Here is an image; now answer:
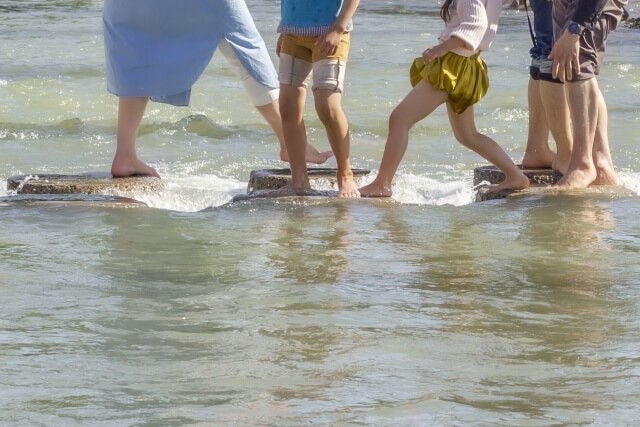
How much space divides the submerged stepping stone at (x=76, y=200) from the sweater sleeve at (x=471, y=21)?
170 centimetres

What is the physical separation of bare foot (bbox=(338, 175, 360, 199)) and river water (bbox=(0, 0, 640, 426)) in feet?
0.47

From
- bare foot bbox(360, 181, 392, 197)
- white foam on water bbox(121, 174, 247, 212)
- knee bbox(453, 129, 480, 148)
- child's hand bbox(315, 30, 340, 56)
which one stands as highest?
child's hand bbox(315, 30, 340, 56)

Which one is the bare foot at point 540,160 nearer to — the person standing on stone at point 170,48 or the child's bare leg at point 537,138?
the child's bare leg at point 537,138

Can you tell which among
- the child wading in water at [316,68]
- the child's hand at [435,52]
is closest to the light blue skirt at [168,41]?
the child wading in water at [316,68]

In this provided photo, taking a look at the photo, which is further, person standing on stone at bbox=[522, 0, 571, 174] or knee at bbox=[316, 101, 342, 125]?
person standing on stone at bbox=[522, 0, 571, 174]

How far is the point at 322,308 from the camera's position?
4727 millimetres

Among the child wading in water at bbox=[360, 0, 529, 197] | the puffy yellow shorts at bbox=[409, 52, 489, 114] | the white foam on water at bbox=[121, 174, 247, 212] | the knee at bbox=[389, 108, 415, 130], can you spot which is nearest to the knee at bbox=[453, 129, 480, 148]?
the child wading in water at bbox=[360, 0, 529, 197]

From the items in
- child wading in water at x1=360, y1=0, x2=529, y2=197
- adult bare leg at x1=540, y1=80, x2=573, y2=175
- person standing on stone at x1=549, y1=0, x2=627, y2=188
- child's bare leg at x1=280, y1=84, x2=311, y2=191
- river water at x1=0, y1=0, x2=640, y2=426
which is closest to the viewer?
river water at x1=0, y1=0, x2=640, y2=426

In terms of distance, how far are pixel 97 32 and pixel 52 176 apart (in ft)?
41.7

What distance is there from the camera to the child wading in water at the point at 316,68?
671 cm

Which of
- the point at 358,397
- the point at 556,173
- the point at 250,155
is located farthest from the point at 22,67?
the point at 358,397

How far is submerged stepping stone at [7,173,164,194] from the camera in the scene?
283 inches

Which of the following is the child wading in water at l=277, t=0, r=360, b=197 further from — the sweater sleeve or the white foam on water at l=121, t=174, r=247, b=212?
the white foam on water at l=121, t=174, r=247, b=212

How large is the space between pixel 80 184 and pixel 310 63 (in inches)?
52.6
